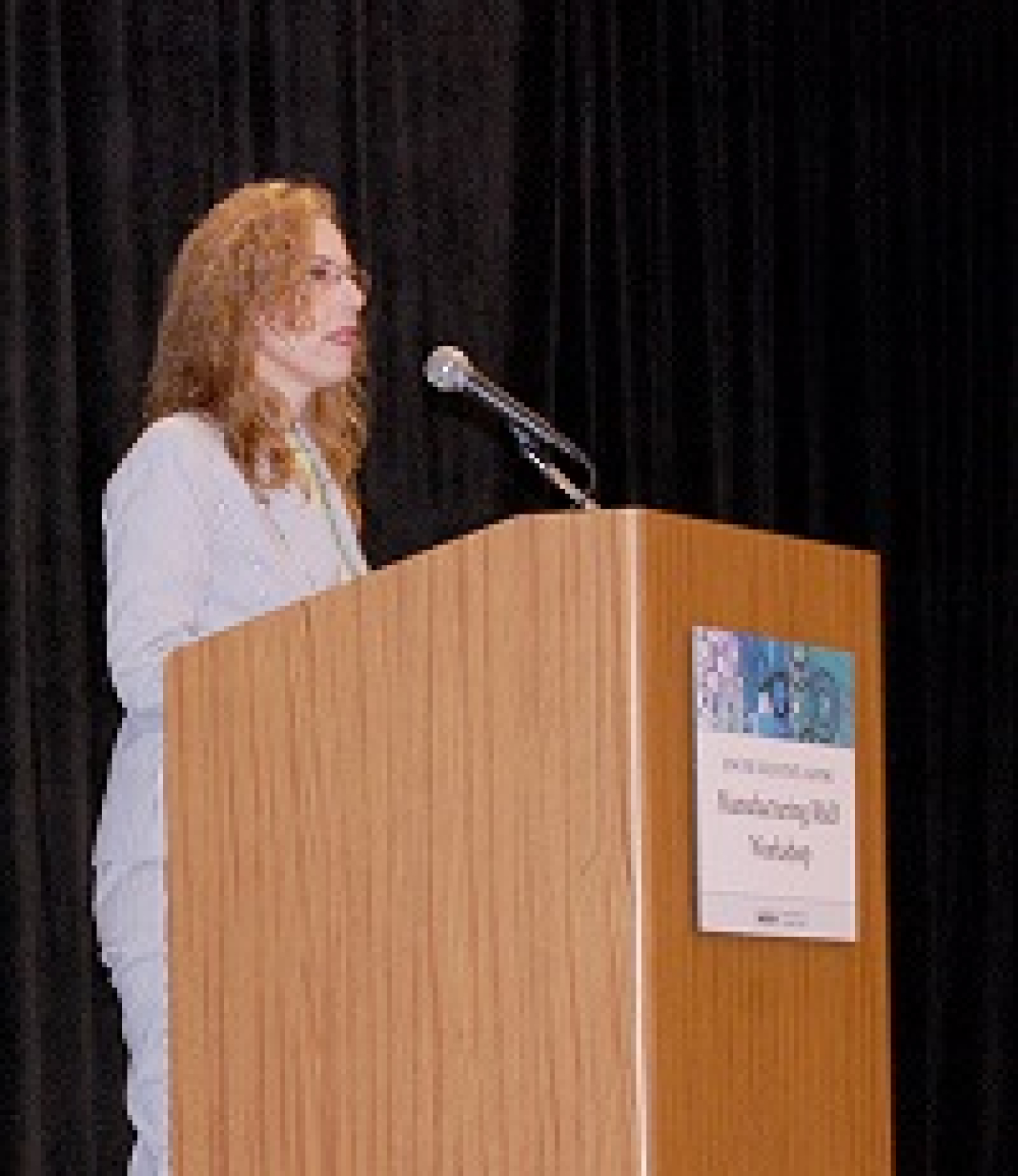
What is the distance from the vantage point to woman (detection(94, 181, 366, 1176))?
261cm

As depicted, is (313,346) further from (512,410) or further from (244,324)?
(512,410)

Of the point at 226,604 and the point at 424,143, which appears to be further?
the point at 424,143

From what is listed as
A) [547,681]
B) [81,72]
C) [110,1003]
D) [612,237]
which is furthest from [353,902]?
[612,237]

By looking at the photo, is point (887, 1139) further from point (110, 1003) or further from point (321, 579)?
point (110, 1003)

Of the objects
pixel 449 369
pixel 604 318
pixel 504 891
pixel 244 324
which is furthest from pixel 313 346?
pixel 604 318

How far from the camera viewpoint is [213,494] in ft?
8.96

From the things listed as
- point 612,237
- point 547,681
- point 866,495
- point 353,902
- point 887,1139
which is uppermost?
point 612,237

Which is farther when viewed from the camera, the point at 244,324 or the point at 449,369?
the point at 244,324

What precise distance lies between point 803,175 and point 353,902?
316cm

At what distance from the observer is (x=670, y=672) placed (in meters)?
2.11

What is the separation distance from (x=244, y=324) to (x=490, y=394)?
1.87 feet

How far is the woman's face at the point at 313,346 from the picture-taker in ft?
9.62

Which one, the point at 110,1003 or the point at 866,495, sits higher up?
the point at 866,495

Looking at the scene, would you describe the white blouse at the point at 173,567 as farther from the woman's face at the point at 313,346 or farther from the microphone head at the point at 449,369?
the microphone head at the point at 449,369
